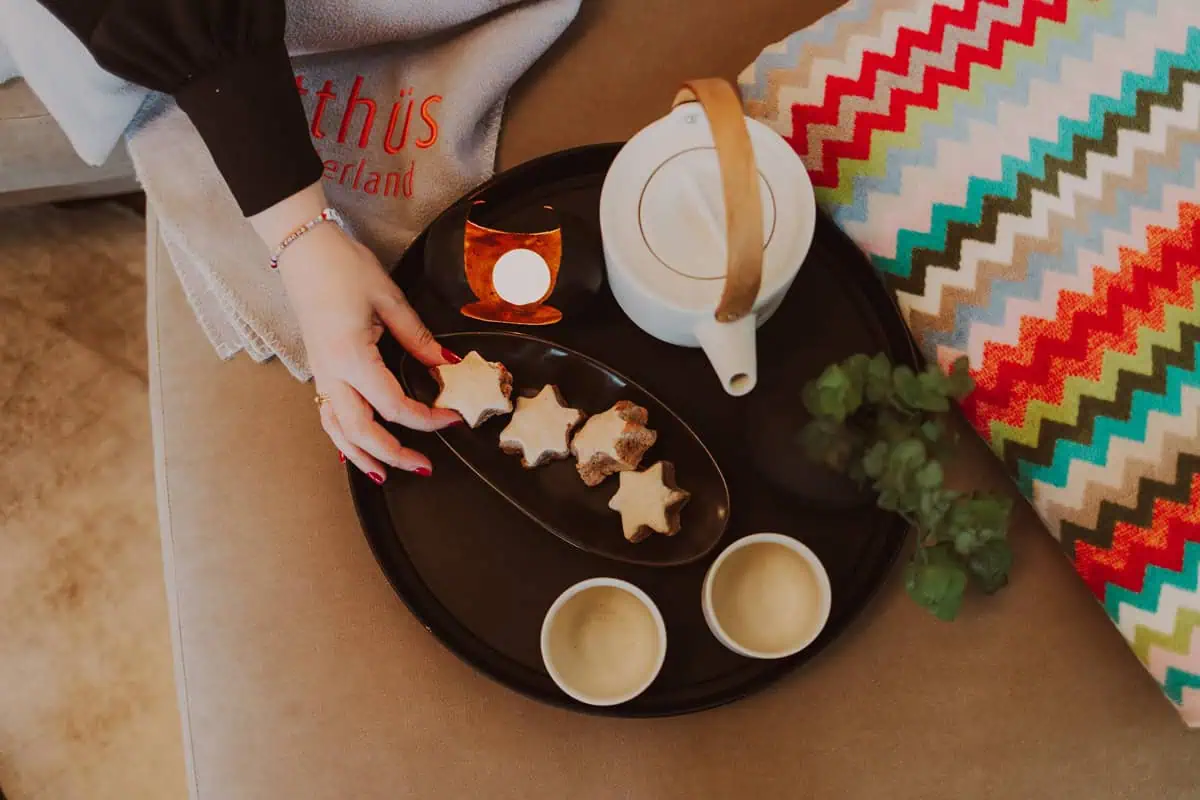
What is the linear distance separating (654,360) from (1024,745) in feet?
1.39

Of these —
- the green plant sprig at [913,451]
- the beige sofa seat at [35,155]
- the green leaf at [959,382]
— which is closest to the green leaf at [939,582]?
the green plant sprig at [913,451]

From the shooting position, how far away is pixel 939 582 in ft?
1.76

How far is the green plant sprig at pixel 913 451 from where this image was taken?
0.52 m

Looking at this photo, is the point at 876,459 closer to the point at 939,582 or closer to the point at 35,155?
the point at 939,582

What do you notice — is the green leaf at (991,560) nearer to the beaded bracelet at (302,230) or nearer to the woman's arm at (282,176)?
the woman's arm at (282,176)

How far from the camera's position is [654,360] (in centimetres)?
69

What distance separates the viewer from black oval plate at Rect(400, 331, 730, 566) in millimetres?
655

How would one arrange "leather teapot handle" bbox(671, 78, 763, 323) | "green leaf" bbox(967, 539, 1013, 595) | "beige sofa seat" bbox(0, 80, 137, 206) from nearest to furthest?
1. "leather teapot handle" bbox(671, 78, 763, 323)
2. "green leaf" bbox(967, 539, 1013, 595)
3. "beige sofa seat" bbox(0, 80, 137, 206)

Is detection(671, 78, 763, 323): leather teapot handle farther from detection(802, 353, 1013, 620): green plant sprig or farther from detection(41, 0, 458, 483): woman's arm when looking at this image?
detection(41, 0, 458, 483): woman's arm

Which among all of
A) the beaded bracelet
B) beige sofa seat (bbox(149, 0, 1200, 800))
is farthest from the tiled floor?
the beaded bracelet

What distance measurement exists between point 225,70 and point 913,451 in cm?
56

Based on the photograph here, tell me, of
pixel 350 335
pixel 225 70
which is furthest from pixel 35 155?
pixel 350 335

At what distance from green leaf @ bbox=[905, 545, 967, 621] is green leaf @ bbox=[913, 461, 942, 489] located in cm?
6

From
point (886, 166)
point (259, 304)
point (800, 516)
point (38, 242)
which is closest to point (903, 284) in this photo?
point (886, 166)
